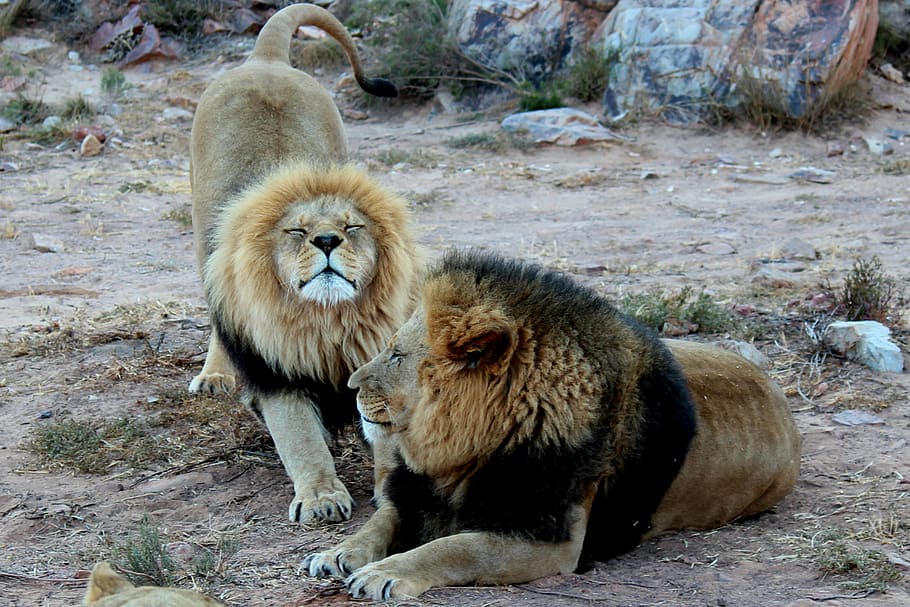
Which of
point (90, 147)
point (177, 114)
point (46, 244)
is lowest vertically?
point (177, 114)

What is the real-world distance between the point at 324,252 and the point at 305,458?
0.73m

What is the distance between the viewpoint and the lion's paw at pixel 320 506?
3877 millimetres

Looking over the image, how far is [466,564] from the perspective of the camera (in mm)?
3098

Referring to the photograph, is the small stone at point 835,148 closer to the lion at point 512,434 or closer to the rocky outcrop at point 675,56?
the rocky outcrop at point 675,56

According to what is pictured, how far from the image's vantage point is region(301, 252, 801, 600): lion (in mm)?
3117

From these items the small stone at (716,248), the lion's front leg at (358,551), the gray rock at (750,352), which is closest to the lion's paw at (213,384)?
the lion's front leg at (358,551)

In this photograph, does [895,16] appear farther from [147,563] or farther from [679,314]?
[147,563]

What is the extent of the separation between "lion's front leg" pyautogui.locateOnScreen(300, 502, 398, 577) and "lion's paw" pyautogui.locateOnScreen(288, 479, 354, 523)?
39 centimetres

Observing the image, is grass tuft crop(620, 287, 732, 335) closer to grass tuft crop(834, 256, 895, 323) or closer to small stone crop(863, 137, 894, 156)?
grass tuft crop(834, 256, 895, 323)

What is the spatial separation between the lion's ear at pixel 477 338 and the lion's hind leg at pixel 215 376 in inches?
92.5

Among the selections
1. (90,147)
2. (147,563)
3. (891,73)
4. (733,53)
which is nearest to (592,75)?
(733,53)

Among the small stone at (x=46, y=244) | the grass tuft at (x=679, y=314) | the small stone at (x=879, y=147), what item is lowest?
the small stone at (x=46, y=244)

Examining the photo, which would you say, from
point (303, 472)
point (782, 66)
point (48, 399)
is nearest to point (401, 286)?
point (303, 472)

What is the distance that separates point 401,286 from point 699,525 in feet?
4.30
